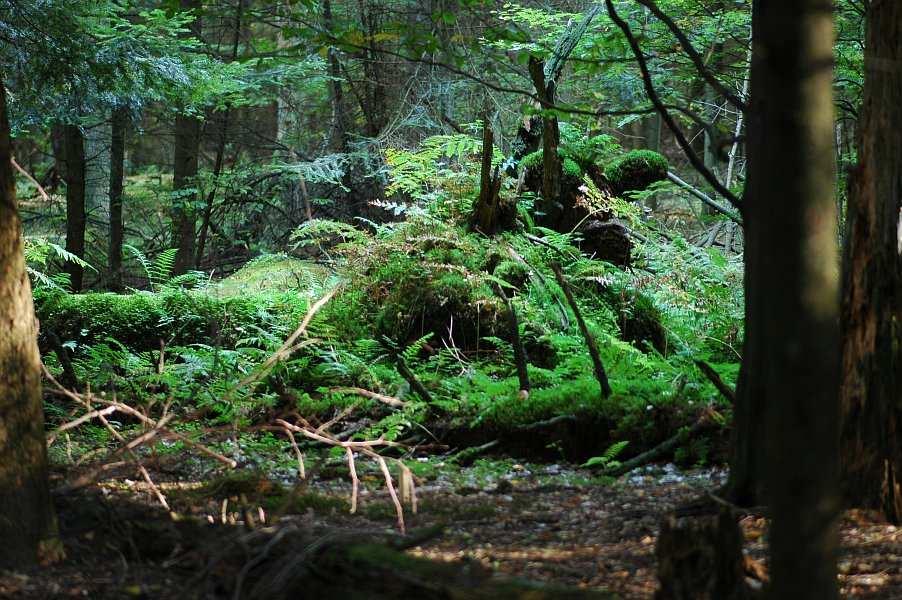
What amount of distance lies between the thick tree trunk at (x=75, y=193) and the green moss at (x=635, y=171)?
7344 mm

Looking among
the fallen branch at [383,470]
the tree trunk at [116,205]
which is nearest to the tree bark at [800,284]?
the fallen branch at [383,470]

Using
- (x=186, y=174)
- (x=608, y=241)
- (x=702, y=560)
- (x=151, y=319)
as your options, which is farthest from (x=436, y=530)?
(x=186, y=174)

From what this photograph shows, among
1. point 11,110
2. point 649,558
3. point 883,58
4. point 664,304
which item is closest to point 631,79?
point 664,304

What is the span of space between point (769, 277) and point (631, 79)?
12.9 metres

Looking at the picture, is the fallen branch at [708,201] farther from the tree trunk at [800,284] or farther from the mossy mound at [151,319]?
the tree trunk at [800,284]

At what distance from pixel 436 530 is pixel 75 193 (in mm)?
10639

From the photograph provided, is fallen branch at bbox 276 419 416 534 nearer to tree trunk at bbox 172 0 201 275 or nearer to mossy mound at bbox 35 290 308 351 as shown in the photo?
mossy mound at bbox 35 290 308 351

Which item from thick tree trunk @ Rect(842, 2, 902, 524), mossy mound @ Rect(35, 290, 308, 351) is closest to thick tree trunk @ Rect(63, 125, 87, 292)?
mossy mound @ Rect(35, 290, 308, 351)

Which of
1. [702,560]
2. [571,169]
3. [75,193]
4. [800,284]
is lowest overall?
[702,560]

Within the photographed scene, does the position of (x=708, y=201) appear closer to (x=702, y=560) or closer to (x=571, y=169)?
(x=571, y=169)

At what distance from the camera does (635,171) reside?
939 centimetres

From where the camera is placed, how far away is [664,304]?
7812mm

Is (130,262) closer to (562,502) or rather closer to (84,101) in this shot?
(84,101)

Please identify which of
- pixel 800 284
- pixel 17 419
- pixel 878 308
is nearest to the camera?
pixel 800 284
